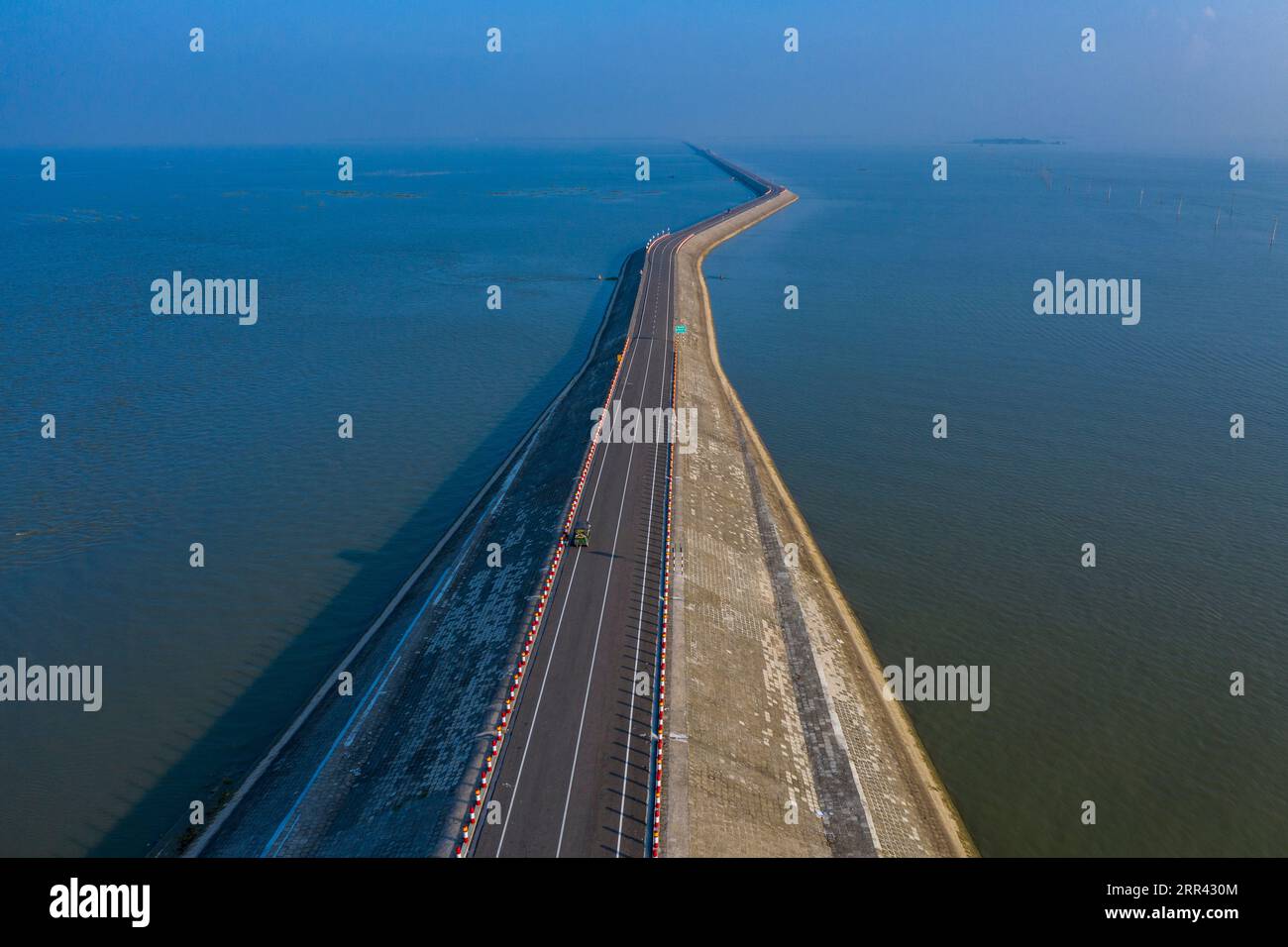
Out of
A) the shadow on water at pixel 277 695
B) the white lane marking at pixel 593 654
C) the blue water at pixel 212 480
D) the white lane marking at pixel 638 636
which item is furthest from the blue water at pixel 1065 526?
the blue water at pixel 212 480

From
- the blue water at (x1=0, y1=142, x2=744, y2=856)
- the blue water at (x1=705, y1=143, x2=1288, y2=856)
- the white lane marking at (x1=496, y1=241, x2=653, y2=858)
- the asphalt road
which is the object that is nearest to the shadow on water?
the blue water at (x1=0, y1=142, x2=744, y2=856)

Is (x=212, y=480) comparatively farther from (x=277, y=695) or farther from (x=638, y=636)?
(x=638, y=636)

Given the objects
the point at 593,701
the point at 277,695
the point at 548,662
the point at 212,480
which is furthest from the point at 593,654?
the point at 212,480

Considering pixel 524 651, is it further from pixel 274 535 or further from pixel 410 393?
pixel 410 393

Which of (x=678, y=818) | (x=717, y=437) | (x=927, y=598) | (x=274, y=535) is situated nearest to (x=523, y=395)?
(x=717, y=437)

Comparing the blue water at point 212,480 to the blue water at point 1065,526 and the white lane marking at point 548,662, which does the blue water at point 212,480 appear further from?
the blue water at point 1065,526

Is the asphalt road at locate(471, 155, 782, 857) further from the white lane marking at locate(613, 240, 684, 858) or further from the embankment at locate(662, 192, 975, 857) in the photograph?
the embankment at locate(662, 192, 975, 857)
